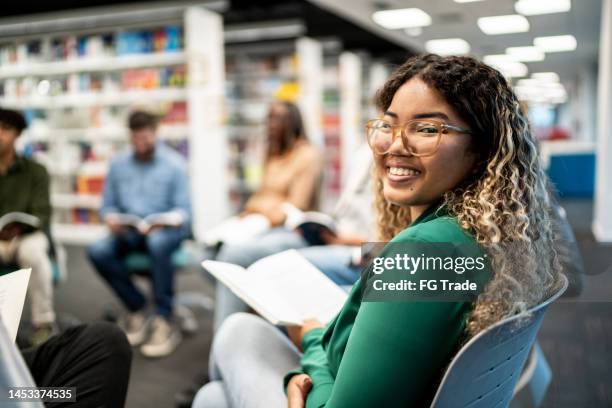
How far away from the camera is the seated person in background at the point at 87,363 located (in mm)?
1111

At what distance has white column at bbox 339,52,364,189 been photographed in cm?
771

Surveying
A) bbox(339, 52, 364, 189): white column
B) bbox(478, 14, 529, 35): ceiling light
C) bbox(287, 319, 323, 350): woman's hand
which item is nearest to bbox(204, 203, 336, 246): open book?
bbox(287, 319, 323, 350): woman's hand

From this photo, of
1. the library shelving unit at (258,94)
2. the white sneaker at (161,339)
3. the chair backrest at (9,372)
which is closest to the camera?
the chair backrest at (9,372)

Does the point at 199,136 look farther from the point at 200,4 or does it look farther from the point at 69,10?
the point at 69,10

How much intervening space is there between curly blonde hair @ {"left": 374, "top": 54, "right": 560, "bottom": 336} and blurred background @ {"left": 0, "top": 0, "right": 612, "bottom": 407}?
79.9 inches

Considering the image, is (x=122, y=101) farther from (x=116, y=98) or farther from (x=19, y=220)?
(x=19, y=220)

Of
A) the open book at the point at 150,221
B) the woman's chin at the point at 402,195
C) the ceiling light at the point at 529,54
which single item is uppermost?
the ceiling light at the point at 529,54

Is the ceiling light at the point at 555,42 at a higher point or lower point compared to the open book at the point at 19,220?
higher

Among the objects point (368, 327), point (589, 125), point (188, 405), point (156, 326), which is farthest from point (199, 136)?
point (589, 125)

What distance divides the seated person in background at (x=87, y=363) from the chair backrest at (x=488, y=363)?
0.71m

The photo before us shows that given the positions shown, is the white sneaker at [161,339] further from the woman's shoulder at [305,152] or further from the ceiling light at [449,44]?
the ceiling light at [449,44]

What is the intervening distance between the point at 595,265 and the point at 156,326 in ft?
7.89

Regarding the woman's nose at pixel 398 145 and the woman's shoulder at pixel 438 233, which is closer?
the woman's shoulder at pixel 438 233

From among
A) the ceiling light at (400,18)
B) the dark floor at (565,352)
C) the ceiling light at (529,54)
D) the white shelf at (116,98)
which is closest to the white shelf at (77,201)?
the white shelf at (116,98)
